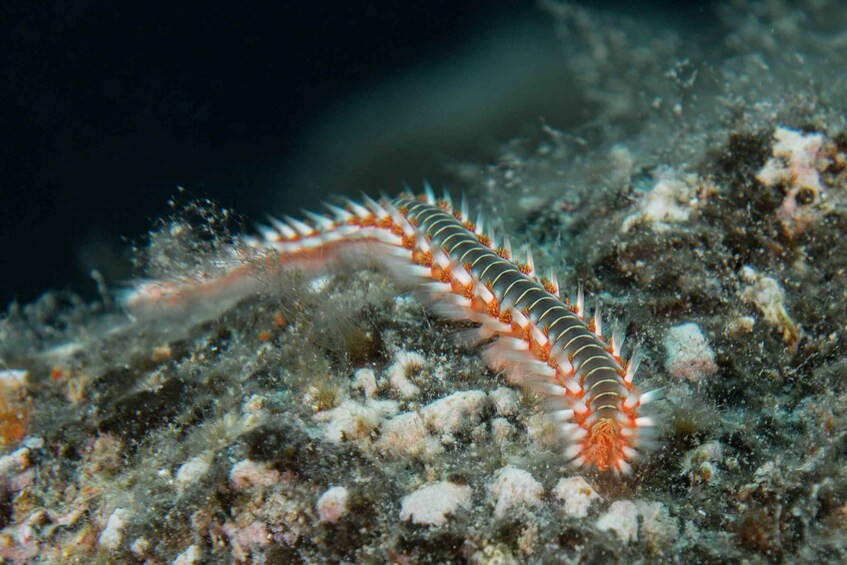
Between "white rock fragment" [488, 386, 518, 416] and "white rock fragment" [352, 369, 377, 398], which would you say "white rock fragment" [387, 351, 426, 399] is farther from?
"white rock fragment" [488, 386, 518, 416]

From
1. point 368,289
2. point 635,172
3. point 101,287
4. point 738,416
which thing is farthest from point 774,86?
point 101,287

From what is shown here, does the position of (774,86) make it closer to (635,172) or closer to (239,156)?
(635,172)

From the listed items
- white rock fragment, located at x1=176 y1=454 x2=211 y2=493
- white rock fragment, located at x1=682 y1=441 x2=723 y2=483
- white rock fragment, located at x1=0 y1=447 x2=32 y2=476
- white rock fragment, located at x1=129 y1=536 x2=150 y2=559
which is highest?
white rock fragment, located at x1=682 y1=441 x2=723 y2=483

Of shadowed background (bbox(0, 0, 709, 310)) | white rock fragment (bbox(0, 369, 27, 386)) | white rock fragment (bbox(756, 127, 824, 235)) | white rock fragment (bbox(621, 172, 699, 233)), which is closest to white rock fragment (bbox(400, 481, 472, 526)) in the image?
white rock fragment (bbox(621, 172, 699, 233))

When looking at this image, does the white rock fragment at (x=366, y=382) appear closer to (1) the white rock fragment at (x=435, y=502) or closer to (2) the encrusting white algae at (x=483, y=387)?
(2) the encrusting white algae at (x=483, y=387)

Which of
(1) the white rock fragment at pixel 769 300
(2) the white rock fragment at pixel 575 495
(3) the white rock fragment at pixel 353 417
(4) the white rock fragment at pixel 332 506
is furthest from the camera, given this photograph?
(1) the white rock fragment at pixel 769 300

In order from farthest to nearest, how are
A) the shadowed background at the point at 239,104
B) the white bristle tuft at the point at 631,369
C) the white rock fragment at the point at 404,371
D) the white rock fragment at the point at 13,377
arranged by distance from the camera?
the shadowed background at the point at 239,104 < the white rock fragment at the point at 13,377 < the white rock fragment at the point at 404,371 < the white bristle tuft at the point at 631,369

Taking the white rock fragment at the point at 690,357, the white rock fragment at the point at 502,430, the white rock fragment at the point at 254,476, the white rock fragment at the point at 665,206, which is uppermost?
the white rock fragment at the point at 665,206

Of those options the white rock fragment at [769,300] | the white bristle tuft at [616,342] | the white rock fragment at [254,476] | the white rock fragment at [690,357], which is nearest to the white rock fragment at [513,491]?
the white bristle tuft at [616,342]
